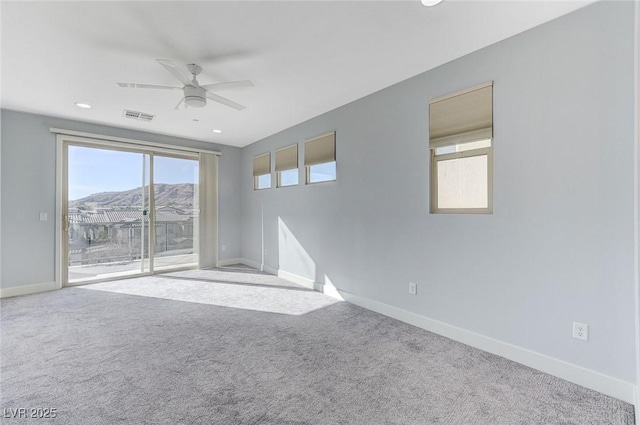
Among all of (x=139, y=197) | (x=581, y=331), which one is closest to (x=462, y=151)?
(x=581, y=331)

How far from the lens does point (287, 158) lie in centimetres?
500

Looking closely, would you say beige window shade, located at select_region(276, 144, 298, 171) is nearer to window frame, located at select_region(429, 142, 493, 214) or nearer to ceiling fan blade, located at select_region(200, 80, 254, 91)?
ceiling fan blade, located at select_region(200, 80, 254, 91)

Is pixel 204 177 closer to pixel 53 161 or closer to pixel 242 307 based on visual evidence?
pixel 53 161

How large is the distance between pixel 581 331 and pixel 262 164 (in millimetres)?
5129

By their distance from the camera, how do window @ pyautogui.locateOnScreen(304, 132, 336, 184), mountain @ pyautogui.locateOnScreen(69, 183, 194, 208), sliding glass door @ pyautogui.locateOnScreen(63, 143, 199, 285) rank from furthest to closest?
1. mountain @ pyautogui.locateOnScreen(69, 183, 194, 208)
2. sliding glass door @ pyautogui.locateOnScreen(63, 143, 199, 285)
3. window @ pyautogui.locateOnScreen(304, 132, 336, 184)

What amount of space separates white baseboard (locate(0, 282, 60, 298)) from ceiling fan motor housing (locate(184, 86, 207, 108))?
3899 millimetres

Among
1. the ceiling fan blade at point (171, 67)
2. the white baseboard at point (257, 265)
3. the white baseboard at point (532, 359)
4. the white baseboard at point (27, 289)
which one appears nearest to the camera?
the white baseboard at point (532, 359)

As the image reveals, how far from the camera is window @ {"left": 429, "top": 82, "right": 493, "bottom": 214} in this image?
2518mm

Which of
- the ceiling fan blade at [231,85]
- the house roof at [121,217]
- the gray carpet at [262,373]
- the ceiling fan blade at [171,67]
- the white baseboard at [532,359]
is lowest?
the gray carpet at [262,373]

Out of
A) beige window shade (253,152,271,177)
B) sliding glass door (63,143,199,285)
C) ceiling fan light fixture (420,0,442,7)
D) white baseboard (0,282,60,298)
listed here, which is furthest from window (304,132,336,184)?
white baseboard (0,282,60,298)

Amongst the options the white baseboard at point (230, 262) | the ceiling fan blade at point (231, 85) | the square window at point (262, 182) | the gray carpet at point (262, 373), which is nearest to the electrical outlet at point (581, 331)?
the gray carpet at point (262, 373)

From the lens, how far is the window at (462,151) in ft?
8.26

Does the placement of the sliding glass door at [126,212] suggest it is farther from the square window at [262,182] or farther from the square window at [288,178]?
the square window at [288,178]

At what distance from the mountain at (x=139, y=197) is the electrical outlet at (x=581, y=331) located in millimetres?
5975
